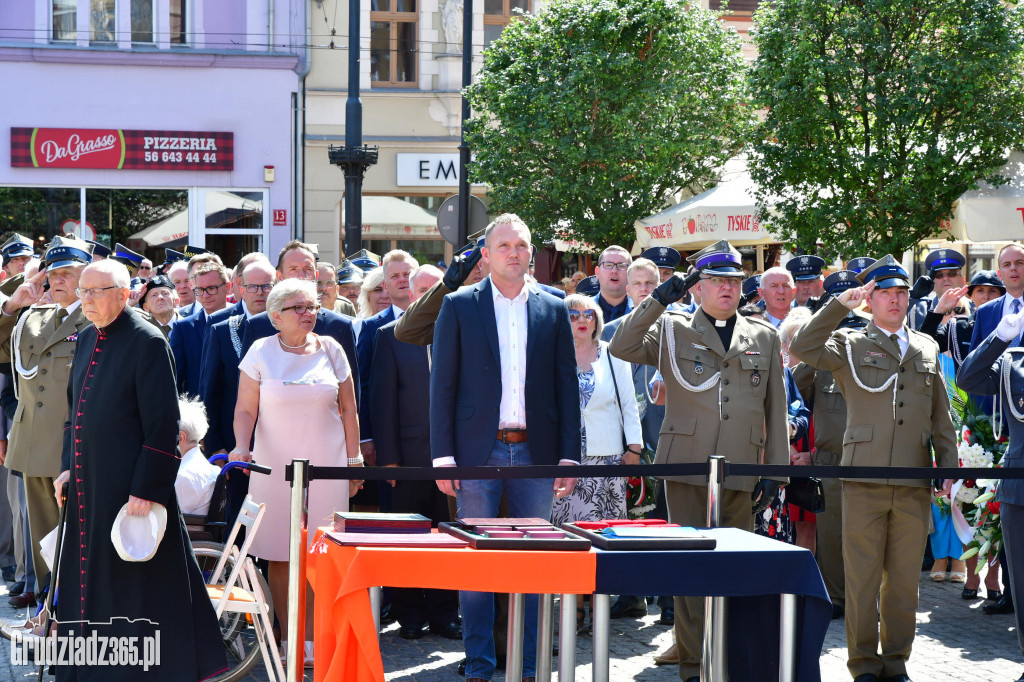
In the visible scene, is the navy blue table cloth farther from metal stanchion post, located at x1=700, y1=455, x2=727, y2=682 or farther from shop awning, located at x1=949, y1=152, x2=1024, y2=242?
shop awning, located at x1=949, y1=152, x2=1024, y2=242

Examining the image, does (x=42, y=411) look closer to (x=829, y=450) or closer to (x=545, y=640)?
(x=545, y=640)

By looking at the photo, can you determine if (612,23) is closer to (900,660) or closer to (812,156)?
(812,156)

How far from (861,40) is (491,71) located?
7619mm

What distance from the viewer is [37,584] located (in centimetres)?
738

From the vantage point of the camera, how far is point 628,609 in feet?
25.3

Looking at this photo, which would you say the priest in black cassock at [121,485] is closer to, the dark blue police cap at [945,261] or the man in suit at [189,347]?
the man in suit at [189,347]

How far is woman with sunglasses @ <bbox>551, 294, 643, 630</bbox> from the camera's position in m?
7.25

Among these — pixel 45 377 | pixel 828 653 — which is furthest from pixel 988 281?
pixel 45 377

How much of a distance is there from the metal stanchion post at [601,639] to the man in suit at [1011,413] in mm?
2719

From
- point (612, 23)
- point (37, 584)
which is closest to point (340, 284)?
point (37, 584)

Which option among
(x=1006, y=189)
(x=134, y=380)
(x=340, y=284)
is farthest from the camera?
(x=1006, y=189)

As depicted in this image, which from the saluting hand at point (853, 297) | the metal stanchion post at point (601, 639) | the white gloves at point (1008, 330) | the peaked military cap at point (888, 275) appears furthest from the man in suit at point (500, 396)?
the white gloves at point (1008, 330)

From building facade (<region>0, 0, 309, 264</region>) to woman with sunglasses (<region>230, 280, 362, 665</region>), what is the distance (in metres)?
17.3

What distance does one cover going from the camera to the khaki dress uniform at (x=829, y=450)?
24.7 ft
